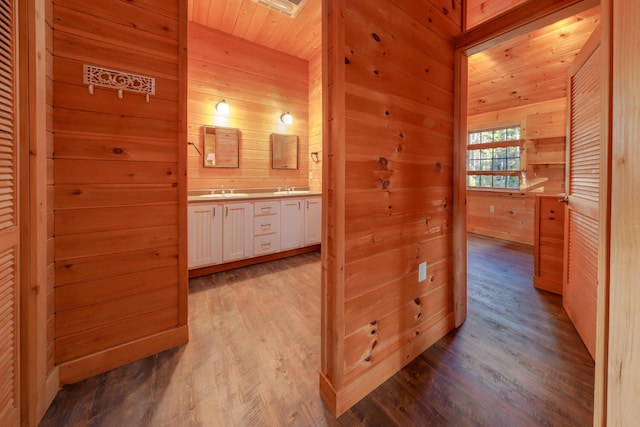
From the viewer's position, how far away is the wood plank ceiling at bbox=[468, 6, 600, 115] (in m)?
2.97

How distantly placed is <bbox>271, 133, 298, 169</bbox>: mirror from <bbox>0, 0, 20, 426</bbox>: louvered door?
3.20 metres

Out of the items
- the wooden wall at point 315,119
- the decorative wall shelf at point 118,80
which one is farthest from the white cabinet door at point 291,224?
the decorative wall shelf at point 118,80

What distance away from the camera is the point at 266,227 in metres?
3.49

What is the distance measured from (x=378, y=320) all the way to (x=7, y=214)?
1666 mm

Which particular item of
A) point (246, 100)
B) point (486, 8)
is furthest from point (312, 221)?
point (486, 8)

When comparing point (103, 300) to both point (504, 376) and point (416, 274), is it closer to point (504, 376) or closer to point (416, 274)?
point (416, 274)

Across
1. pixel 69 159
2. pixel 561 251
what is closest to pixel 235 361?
pixel 69 159

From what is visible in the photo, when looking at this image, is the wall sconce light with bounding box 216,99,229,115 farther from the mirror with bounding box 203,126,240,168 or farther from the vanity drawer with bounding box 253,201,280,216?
the vanity drawer with bounding box 253,201,280,216

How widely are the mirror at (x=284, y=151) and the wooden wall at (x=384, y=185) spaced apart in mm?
2809

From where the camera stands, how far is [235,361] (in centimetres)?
163

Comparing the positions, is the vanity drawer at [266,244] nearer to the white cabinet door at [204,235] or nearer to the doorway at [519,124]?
the white cabinet door at [204,235]

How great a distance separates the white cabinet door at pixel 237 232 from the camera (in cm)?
315

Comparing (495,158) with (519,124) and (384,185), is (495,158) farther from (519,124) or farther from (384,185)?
(384,185)

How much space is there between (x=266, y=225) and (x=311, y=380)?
2.27 meters
